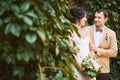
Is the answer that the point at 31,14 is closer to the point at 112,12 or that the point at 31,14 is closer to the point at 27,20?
the point at 27,20

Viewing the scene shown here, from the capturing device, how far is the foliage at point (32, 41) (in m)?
2.19

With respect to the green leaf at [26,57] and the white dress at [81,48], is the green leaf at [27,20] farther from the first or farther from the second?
the white dress at [81,48]

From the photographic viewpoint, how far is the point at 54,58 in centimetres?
256

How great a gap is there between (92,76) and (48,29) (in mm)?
2201

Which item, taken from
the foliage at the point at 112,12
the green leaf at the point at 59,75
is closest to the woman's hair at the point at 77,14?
the green leaf at the point at 59,75

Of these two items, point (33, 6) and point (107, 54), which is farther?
point (107, 54)

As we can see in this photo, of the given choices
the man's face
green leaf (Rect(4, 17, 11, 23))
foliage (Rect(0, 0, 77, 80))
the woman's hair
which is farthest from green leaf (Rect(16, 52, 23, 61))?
the man's face

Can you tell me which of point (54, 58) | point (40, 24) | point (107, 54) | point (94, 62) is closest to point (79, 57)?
point (94, 62)

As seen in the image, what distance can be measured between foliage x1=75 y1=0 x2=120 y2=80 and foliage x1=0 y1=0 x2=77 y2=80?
5.12 meters

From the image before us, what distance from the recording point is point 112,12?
7742 mm

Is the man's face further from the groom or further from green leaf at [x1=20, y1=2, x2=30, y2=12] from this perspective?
green leaf at [x1=20, y1=2, x2=30, y2=12]

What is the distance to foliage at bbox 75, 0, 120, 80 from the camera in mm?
7680

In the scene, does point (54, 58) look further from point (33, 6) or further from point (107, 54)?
point (107, 54)

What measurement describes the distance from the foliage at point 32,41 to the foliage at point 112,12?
5.12 m
